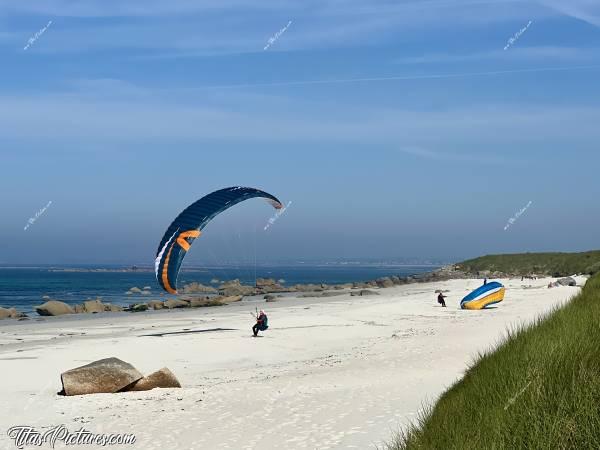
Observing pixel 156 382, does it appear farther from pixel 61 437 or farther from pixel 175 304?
pixel 175 304

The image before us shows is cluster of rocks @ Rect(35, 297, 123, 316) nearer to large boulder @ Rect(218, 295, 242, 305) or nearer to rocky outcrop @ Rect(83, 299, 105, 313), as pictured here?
rocky outcrop @ Rect(83, 299, 105, 313)

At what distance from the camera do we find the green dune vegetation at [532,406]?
469 centimetres

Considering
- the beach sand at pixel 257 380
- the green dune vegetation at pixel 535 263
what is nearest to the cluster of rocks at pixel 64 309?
the beach sand at pixel 257 380

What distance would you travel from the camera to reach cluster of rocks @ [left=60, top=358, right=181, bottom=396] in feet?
44.7

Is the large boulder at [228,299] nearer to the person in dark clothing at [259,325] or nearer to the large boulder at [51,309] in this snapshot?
the large boulder at [51,309]

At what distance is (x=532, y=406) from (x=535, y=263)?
120m

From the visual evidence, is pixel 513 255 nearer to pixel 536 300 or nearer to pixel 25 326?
pixel 536 300

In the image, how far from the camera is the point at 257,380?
591 inches

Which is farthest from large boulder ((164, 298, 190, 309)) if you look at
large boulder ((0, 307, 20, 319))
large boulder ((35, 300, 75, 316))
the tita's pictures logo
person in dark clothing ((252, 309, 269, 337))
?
the tita's pictures logo

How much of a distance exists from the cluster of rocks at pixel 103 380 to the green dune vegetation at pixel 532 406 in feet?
26.8

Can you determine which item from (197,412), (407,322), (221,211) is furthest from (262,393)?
(407,322)

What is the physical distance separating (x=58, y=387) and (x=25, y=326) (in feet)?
74.7

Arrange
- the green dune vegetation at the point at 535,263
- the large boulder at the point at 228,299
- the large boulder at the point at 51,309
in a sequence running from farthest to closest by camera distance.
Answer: the green dune vegetation at the point at 535,263 < the large boulder at the point at 228,299 < the large boulder at the point at 51,309

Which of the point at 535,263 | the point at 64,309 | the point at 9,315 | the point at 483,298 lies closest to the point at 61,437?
the point at 483,298
